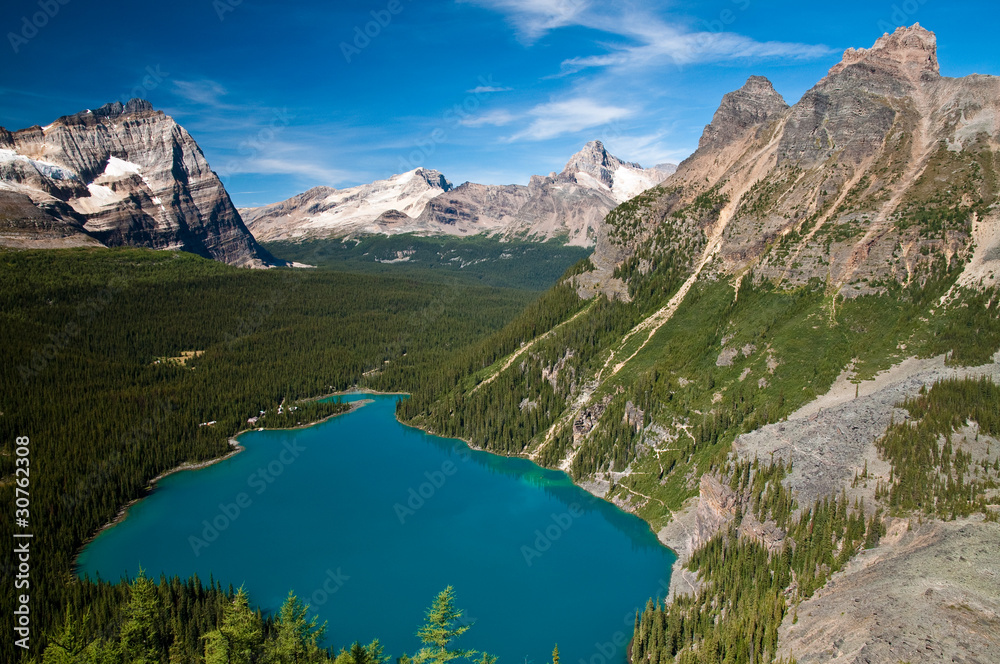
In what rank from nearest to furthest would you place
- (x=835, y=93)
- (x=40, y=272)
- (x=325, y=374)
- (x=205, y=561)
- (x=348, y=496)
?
(x=205, y=561) → (x=348, y=496) → (x=835, y=93) → (x=325, y=374) → (x=40, y=272)

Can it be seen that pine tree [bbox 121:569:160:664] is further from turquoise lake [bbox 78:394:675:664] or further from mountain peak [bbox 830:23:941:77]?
mountain peak [bbox 830:23:941:77]

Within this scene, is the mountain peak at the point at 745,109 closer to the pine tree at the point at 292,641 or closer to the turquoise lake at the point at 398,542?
the turquoise lake at the point at 398,542

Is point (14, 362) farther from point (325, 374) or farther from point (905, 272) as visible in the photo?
point (905, 272)

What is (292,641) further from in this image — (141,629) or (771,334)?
(771,334)

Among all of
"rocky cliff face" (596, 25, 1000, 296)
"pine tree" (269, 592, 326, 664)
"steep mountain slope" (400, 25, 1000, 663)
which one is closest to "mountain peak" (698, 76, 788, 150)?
"steep mountain slope" (400, 25, 1000, 663)

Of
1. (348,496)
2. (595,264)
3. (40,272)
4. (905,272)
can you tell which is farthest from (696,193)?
(40,272)
